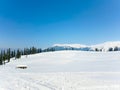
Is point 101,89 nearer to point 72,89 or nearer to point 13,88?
point 72,89

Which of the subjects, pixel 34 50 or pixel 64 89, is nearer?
pixel 64 89

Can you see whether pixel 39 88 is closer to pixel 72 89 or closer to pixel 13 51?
pixel 72 89

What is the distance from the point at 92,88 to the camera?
1675 centimetres

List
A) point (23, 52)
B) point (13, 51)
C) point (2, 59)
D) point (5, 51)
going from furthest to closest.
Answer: point (23, 52) < point (13, 51) < point (5, 51) < point (2, 59)

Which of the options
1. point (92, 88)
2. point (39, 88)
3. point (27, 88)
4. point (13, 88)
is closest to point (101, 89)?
point (92, 88)

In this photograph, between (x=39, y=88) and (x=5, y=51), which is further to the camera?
(x=5, y=51)

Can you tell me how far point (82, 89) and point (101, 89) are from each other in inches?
73.8

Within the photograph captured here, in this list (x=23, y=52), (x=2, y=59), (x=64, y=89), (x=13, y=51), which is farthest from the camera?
(x=23, y=52)

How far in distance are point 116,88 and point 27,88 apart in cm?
887

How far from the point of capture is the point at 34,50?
→ 154125mm

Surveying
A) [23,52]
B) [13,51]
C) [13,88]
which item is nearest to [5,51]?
A: [13,51]

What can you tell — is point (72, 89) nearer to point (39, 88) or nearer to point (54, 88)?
point (54, 88)

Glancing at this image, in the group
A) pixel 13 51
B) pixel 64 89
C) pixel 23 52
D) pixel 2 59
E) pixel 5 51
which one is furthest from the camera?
pixel 23 52

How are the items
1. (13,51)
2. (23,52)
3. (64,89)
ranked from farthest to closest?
(23,52) < (13,51) < (64,89)
